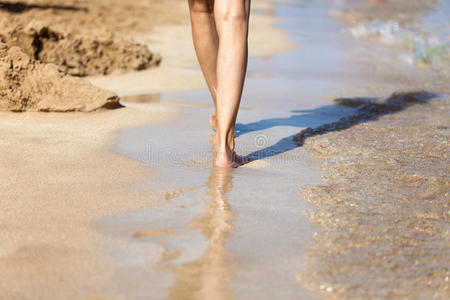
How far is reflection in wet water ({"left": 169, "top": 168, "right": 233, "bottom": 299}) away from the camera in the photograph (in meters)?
1.33

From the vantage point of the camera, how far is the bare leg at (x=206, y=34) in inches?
103

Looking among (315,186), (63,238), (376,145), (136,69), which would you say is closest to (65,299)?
(63,238)

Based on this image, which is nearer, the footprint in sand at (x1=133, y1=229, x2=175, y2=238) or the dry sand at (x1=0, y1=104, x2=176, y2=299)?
the dry sand at (x1=0, y1=104, x2=176, y2=299)

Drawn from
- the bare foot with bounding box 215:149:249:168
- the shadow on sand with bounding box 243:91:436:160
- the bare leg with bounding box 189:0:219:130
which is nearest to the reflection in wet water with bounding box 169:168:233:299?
the bare foot with bounding box 215:149:249:168

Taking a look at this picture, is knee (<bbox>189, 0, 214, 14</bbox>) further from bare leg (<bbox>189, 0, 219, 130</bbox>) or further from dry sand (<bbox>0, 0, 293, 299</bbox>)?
dry sand (<bbox>0, 0, 293, 299</bbox>)

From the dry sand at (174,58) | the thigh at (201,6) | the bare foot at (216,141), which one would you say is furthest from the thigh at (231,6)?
the dry sand at (174,58)

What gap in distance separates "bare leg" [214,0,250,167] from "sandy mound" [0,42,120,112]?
42.5 inches

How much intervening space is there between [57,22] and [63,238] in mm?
6195

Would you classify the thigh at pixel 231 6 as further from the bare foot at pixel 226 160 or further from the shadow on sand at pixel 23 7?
the shadow on sand at pixel 23 7

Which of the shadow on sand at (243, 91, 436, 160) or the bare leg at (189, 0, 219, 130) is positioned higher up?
the bare leg at (189, 0, 219, 130)

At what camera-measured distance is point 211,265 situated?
4.74 ft

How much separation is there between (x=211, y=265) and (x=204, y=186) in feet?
2.04

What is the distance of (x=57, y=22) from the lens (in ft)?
23.9

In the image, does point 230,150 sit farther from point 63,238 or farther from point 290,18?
point 290,18
